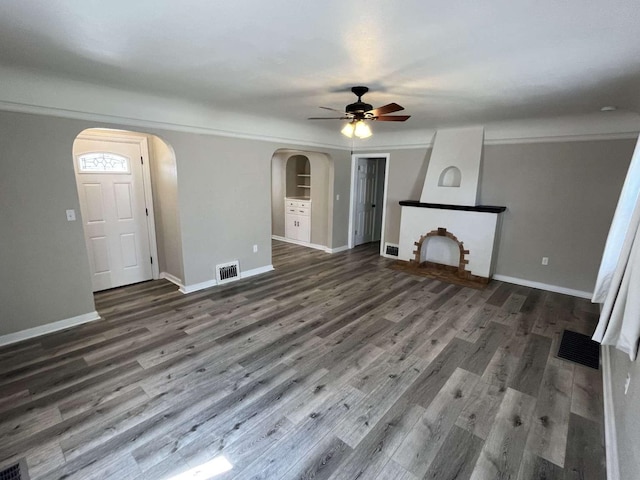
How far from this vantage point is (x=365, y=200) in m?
7.01

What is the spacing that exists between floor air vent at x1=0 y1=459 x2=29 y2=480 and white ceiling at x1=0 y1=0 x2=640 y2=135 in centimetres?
253

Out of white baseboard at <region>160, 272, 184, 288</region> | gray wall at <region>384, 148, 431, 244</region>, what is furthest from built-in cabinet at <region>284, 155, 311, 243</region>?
white baseboard at <region>160, 272, 184, 288</region>

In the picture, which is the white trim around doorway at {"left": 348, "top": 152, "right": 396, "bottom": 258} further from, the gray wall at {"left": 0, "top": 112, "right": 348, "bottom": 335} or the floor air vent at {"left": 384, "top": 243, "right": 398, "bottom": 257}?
the gray wall at {"left": 0, "top": 112, "right": 348, "bottom": 335}

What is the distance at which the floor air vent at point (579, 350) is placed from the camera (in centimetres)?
274

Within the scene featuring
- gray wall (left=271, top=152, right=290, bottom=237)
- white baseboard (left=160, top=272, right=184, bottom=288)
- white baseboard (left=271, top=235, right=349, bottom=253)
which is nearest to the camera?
white baseboard (left=160, top=272, right=184, bottom=288)

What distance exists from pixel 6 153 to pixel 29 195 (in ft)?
1.28

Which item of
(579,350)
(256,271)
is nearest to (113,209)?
(256,271)

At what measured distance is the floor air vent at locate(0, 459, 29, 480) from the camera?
1.64 metres

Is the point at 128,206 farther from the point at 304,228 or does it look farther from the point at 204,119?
the point at 304,228

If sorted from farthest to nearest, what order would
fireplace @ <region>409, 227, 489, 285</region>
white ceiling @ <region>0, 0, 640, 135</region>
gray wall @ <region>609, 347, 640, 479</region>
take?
fireplace @ <region>409, 227, 489, 285</region>
white ceiling @ <region>0, 0, 640, 135</region>
gray wall @ <region>609, 347, 640, 479</region>

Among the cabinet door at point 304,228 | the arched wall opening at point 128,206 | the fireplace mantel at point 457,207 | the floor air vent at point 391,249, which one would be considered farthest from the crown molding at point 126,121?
the floor air vent at point 391,249

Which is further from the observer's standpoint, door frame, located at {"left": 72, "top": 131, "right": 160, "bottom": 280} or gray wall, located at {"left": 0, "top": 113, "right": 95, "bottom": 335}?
door frame, located at {"left": 72, "top": 131, "right": 160, "bottom": 280}

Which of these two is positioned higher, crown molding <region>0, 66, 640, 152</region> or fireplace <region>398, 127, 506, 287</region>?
crown molding <region>0, 66, 640, 152</region>

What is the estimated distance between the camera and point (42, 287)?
3021mm
